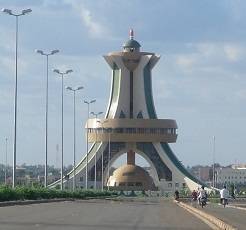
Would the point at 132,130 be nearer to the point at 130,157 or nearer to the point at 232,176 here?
the point at 130,157

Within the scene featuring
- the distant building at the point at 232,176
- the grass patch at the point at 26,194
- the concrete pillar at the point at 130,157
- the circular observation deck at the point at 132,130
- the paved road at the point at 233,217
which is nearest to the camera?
the paved road at the point at 233,217

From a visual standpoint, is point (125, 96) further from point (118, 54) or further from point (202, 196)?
point (202, 196)

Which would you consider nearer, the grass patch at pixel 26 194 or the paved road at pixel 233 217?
the paved road at pixel 233 217

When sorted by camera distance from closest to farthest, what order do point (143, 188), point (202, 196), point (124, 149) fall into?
Answer: 1. point (202, 196)
2. point (143, 188)
3. point (124, 149)

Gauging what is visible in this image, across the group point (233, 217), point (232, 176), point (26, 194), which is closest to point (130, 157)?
point (232, 176)

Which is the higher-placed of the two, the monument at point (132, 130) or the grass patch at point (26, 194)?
the monument at point (132, 130)

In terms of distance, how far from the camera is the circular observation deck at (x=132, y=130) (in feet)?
395

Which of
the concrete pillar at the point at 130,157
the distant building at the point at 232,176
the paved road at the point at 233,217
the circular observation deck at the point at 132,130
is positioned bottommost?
the paved road at the point at 233,217

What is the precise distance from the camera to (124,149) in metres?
123

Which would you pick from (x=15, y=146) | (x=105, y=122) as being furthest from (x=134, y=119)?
(x=15, y=146)

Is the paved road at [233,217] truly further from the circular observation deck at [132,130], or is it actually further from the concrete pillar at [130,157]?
the concrete pillar at [130,157]

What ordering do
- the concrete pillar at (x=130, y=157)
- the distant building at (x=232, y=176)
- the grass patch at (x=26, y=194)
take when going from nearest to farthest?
the grass patch at (x=26, y=194), the concrete pillar at (x=130, y=157), the distant building at (x=232, y=176)

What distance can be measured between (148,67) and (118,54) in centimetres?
578

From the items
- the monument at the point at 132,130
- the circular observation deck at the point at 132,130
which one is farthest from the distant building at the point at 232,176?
the circular observation deck at the point at 132,130
